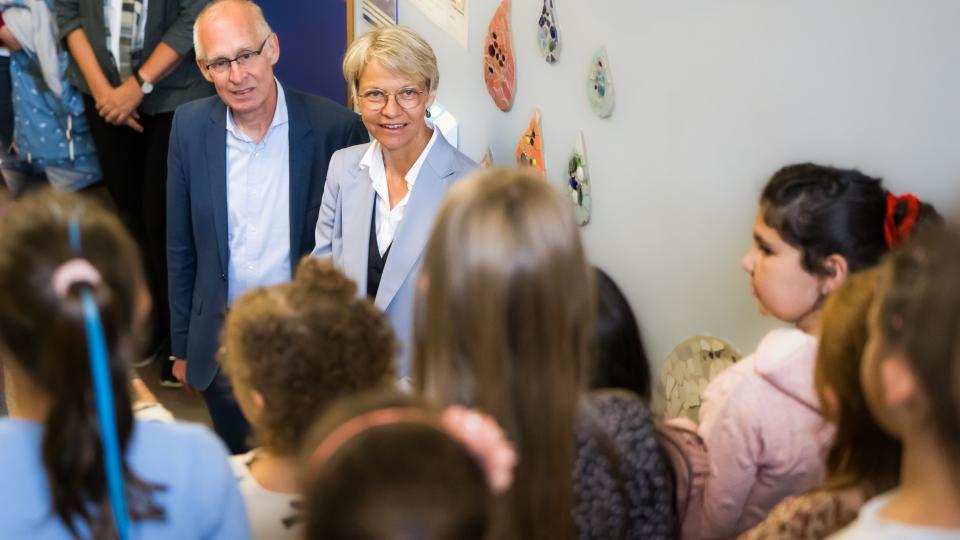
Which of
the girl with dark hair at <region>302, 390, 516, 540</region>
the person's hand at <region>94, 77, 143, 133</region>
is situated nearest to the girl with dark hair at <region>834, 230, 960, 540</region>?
the girl with dark hair at <region>302, 390, 516, 540</region>

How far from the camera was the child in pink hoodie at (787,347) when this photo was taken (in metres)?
1.67

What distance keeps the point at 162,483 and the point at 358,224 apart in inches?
51.7

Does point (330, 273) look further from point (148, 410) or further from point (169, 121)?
point (169, 121)

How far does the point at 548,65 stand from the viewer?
109 inches

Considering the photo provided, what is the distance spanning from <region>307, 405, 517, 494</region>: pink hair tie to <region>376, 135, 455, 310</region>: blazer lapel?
4.67 feet

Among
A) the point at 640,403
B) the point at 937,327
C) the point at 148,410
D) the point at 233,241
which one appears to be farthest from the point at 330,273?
the point at 233,241

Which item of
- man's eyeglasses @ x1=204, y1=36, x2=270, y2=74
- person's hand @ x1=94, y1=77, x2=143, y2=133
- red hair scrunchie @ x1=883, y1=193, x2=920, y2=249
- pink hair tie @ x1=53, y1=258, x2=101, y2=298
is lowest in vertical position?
pink hair tie @ x1=53, y1=258, x2=101, y2=298

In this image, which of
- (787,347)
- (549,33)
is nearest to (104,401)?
(787,347)

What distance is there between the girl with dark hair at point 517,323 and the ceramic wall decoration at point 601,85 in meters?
1.15

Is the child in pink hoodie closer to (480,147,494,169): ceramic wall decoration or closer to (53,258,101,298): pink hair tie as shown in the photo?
(53,258,101,298): pink hair tie

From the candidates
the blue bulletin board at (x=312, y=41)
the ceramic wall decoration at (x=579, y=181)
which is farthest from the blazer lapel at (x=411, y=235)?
the blue bulletin board at (x=312, y=41)

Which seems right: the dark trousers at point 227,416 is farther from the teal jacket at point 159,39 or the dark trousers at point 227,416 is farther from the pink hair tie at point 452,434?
the pink hair tie at point 452,434

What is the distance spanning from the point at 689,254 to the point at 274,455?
1106 mm

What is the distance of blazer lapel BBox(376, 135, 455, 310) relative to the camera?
247cm
